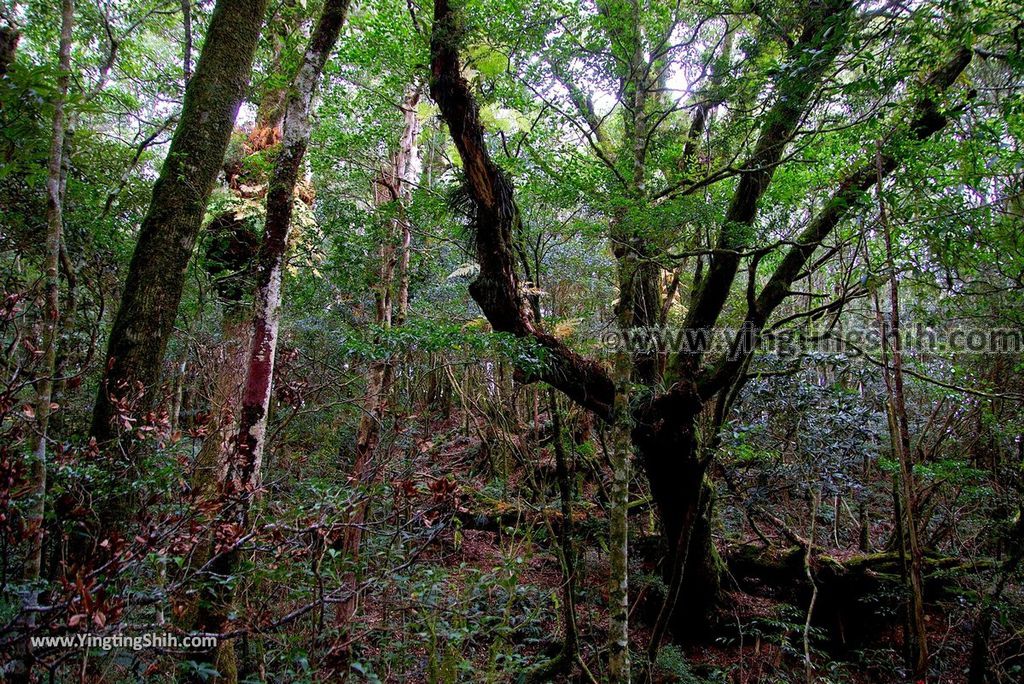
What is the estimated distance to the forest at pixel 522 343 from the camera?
280cm

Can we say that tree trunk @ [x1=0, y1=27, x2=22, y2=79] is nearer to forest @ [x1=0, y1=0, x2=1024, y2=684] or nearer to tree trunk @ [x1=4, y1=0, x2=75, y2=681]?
forest @ [x1=0, y1=0, x2=1024, y2=684]

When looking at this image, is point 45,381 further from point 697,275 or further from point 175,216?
point 697,275

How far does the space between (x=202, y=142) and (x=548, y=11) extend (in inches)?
142

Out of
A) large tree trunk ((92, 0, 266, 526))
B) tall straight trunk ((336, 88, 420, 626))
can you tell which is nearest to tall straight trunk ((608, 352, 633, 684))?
tall straight trunk ((336, 88, 420, 626))

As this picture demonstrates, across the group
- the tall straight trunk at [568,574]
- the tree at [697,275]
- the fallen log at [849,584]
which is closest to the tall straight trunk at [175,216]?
the tree at [697,275]

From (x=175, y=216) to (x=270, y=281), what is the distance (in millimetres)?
1049

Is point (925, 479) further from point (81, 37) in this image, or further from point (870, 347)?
point (81, 37)

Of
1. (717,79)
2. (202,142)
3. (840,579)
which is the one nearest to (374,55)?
(202,142)

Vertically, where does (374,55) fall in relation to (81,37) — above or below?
below

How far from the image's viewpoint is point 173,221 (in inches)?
113

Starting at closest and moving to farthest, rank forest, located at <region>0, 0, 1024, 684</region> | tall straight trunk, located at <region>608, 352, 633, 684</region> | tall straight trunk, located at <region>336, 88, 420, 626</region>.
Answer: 1. forest, located at <region>0, 0, 1024, 684</region>
2. tall straight trunk, located at <region>608, 352, 633, 684</region>
3. tall straight trunk, located at <region>336, 88, 420, 626</region>

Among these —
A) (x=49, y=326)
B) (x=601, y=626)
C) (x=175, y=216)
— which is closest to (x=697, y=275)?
(x=601, y=626)

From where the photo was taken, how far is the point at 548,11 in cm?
495

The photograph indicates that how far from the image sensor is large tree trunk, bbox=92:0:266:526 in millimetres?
2668
